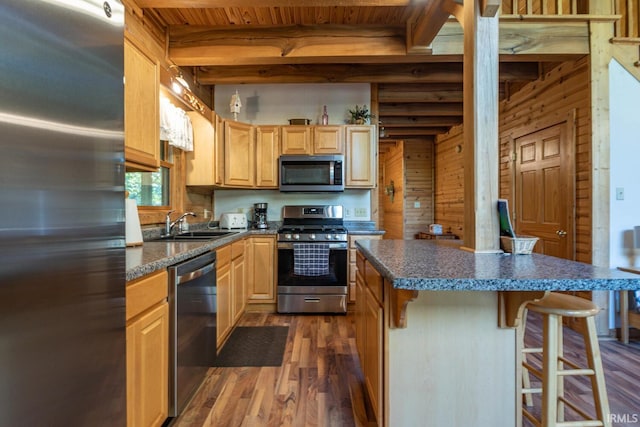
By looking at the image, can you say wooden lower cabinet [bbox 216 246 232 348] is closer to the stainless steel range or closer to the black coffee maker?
the stainless steel range

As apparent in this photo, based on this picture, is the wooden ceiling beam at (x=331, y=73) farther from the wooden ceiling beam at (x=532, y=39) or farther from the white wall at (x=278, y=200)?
the white wall at (x=278, y=200)

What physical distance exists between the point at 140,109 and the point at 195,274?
3.23 ft

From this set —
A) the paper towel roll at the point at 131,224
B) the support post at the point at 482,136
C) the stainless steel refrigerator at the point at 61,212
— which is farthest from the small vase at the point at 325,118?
the stainless steel refrigerator at the point at 61,212

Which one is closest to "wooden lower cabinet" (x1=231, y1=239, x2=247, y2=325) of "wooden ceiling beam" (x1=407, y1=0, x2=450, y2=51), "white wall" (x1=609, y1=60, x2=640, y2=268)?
"wooden ceiling beam" (x1=407, y1=0, x2=450, y2=51)

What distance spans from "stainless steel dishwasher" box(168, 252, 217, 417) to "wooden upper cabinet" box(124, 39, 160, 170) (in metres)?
0.66

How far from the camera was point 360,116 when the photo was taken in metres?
3.89

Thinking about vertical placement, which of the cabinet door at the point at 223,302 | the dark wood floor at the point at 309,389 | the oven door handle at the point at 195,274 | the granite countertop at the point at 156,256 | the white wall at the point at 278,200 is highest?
the white wall at the point at 278,200

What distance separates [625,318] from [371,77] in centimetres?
340

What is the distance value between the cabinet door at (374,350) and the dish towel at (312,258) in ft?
4.83

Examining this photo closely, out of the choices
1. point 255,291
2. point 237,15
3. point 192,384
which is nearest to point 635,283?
point 192,384

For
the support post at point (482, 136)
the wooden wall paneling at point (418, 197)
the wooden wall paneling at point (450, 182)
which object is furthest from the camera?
the wooden wall paneling at point (418, 197)

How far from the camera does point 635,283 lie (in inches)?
38.1

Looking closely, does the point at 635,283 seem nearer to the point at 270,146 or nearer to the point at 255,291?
the point at 255,291

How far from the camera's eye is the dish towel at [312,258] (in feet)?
11.0
